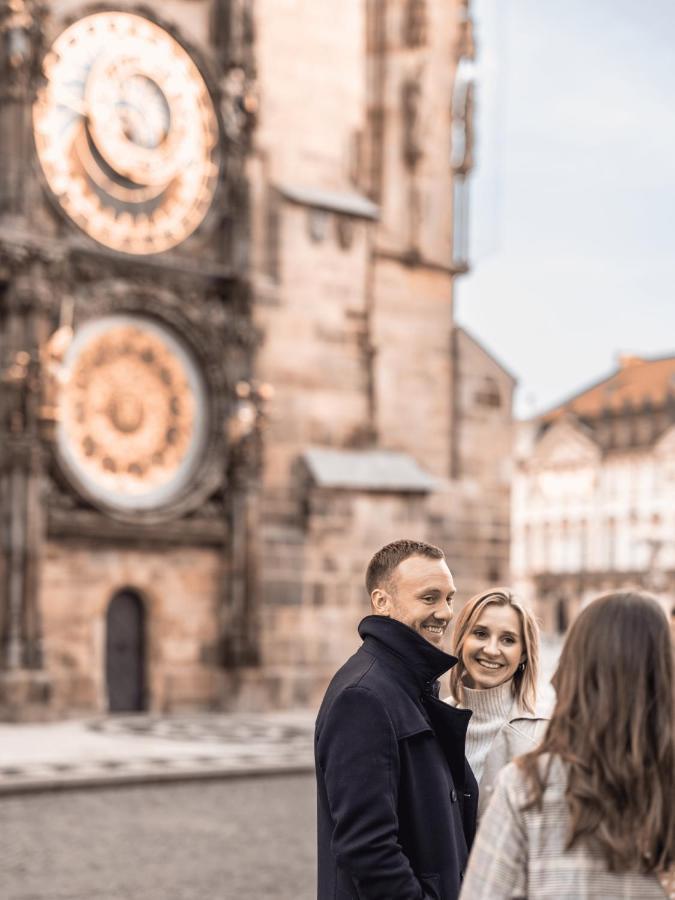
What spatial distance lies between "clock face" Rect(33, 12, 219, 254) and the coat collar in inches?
702

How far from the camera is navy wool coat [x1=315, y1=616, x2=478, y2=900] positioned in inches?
135

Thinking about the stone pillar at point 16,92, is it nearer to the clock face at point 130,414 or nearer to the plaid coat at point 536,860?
the clock face at point 130,414

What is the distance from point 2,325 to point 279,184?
200 inches

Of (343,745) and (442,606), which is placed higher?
(442,606)

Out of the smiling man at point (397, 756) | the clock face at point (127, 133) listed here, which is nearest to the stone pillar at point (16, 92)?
the clock face at point (127, 133)

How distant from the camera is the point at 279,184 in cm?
2311

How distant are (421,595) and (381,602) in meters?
0.10

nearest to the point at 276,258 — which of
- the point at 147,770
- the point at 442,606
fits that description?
the point at 147,770

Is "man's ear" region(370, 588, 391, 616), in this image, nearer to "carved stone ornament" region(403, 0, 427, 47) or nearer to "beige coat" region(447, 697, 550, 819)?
"beige coat" region(447, 697, 550, 819)

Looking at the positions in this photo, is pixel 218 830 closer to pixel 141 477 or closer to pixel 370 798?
pixel 370 798

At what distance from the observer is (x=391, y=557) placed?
3730 mm

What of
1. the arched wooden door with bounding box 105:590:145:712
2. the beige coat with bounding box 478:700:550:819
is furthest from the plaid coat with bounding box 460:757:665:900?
the arched wooden door with bounding box 105:590:145:712

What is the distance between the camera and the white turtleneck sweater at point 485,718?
4.12 meters

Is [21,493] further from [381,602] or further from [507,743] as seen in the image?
[381,602]
